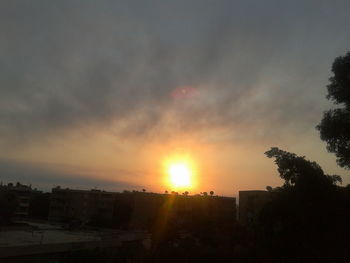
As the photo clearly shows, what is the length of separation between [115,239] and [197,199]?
1280 inches

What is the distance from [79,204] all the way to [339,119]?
65396mm

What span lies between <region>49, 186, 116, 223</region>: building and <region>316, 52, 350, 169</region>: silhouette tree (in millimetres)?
56801

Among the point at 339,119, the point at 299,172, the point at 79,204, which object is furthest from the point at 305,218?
the point at 79,204

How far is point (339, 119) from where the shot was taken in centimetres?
1359

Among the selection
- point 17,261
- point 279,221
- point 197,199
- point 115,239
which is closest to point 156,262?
point 279,221

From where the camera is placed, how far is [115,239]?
33.1 metres

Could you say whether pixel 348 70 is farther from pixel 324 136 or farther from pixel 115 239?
pixel 115 239

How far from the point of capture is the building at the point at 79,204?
222 ft

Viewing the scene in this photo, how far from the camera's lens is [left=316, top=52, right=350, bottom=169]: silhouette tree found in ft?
44.4

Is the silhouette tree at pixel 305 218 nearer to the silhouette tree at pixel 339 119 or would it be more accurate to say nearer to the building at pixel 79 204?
the silhouette tree at pixel 339 119

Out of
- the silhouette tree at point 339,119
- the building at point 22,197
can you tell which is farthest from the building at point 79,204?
the silhouette tree at point 339,119

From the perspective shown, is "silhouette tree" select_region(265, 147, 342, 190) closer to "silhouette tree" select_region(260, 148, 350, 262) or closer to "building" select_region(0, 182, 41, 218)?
"silhouette tree" select_region(260, 148, 350, 262)

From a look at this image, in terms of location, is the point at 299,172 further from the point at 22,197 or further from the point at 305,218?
the point at 22,197

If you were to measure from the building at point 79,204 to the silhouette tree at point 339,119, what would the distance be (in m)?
56.8
